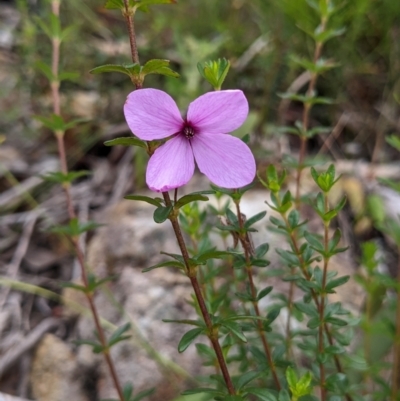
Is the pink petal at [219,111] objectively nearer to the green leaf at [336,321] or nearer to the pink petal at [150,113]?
the pink petal at [150,113]

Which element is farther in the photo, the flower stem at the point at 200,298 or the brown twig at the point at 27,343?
→ the brown twig at the point at 27,343

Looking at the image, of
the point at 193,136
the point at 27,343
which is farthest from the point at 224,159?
the point at 27,343

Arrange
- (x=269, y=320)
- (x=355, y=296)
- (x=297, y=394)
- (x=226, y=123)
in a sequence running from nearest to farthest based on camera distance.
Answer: (x=226, y=123)
(x=297, y=394)
(x=269, y=320)
(x=355, y=296)

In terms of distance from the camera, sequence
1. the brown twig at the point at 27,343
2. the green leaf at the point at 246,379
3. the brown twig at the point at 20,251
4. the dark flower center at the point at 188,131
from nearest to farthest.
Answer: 1. the dark flower center at the point at 188,131
2. the green leaf at the point at 246,379
3. the brown twig at the point at 27,343
4. the brown twig at the point at 20,251

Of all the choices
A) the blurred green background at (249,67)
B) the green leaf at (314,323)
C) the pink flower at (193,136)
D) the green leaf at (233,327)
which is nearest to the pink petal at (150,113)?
the pink flower at (193,136)

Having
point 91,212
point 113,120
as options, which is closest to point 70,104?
point 113,120

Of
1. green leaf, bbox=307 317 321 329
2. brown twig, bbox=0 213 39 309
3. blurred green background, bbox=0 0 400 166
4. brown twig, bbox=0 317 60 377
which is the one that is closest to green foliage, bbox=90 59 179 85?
green leaf, bbox=307 317 321 329

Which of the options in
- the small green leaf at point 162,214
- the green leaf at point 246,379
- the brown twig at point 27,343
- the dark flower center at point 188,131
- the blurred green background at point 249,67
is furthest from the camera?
the blurred green background at point 249,67

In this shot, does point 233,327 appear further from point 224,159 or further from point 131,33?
point 131,33

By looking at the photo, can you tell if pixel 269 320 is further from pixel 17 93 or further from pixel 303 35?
pixel 17 93
